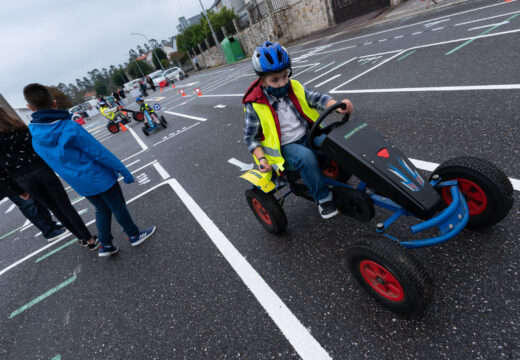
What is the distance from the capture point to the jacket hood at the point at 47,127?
2494 millimetres

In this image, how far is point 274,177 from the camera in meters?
2.70

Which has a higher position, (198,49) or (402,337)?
(198,49)

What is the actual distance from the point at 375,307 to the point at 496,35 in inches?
307

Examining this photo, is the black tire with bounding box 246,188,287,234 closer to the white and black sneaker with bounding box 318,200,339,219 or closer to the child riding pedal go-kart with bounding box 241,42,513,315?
the child riding pedal go-kart with bounding box 241,42,513,315

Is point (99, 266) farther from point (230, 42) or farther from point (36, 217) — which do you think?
point (230, 42)

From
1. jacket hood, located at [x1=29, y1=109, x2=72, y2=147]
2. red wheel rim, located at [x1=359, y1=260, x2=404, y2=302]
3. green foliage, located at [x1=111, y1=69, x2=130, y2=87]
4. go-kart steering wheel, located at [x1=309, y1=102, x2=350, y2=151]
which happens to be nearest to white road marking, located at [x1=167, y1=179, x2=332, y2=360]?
red wheel rim, located at [x1=359, y1=260, x2=404, y2=302]

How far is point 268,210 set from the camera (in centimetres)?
262

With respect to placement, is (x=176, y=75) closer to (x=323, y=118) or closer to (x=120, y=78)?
(x=323, y=118)

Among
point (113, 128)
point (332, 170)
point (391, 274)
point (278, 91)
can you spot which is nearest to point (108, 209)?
point (278, 91)

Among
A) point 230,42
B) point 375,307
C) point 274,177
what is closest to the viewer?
point 375,307

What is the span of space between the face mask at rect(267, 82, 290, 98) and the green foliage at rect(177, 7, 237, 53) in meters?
33.9

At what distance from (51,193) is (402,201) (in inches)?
157

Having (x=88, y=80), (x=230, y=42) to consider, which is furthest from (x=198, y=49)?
(x=88, y=80)

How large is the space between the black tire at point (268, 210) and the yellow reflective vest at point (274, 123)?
348mm
